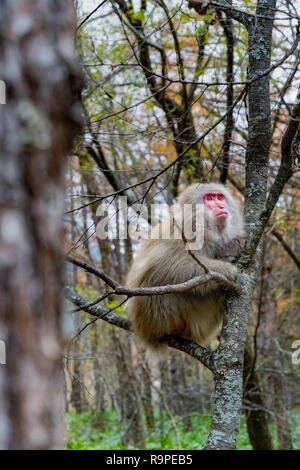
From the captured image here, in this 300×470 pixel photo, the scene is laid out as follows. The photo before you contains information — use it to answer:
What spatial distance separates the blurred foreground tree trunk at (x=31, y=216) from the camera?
38.9 inches

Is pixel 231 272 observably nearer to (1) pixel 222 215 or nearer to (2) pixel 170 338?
(1) pixel 222 215

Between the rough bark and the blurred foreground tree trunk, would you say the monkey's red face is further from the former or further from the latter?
the blurred foreground tree trunk

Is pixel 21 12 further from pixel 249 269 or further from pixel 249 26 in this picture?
pixel 249 26

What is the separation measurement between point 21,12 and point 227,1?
3.17 meters

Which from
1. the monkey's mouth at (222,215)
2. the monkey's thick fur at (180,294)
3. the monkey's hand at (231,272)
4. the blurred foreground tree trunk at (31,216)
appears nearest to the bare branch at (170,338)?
the monkey's thick fur at (180,294)

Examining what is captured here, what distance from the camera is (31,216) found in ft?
3.33

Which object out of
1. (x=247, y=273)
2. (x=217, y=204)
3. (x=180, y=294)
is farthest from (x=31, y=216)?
(x=217, y=204)

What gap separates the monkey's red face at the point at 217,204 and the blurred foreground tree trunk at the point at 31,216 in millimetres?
3729

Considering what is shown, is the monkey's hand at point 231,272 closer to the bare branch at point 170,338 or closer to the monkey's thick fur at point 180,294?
the monkey's thick fur at point 180,294

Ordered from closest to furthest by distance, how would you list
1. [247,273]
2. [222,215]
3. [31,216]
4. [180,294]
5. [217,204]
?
[31,216], [247,273], [180,294], [222,215], [217,204]

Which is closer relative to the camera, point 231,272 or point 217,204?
point 231,272

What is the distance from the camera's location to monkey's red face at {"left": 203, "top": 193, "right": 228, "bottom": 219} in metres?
4.69

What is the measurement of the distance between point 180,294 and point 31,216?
3557mm
